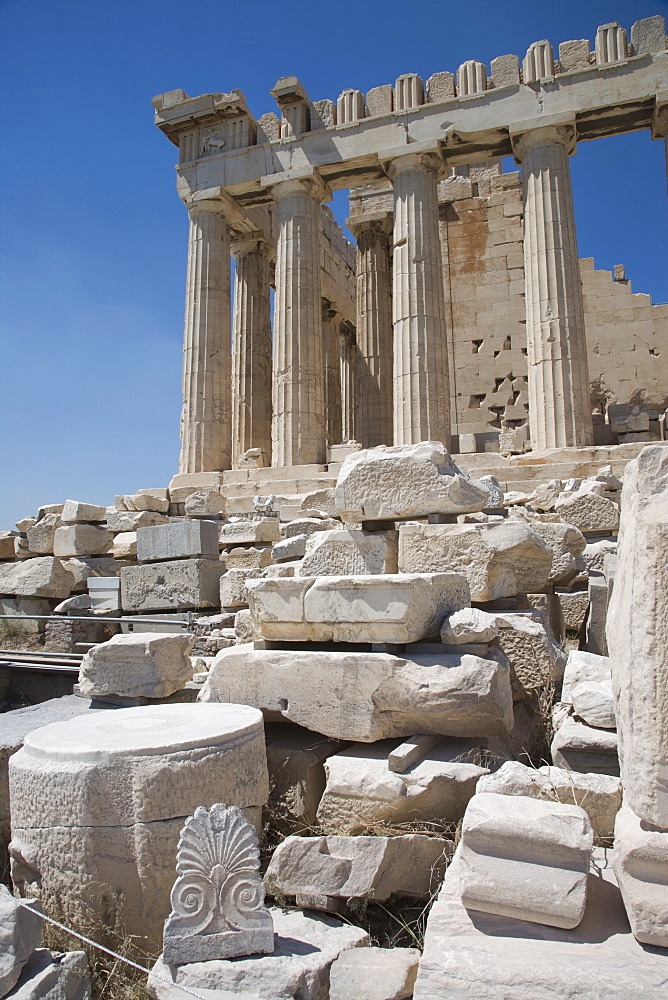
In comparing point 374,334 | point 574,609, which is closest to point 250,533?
point 574,609

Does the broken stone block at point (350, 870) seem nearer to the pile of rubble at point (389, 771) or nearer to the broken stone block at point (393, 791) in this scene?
the pile of rubble at point (389, 771)

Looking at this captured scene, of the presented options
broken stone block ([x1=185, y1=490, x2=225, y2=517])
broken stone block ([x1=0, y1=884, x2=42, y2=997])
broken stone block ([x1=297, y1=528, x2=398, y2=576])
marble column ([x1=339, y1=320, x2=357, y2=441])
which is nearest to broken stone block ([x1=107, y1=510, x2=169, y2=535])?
broken stone block ([x1=185, y1=490, x2=225, y2=517])

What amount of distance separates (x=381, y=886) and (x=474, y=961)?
2.92 feet

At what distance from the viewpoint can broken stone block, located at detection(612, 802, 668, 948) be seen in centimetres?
199

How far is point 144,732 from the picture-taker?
129 inches

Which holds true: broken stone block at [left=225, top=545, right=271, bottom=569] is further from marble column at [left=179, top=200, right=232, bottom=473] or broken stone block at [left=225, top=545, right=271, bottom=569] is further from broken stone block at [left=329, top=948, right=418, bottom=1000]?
broken stone block at [left=329, top=948, right=418, bottom=1000]

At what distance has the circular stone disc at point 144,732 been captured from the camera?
2973 mm

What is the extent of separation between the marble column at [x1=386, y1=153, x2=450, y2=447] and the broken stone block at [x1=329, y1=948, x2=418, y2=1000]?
10970 mm

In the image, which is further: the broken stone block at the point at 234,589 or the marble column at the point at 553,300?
the marble column at the point at 553,300

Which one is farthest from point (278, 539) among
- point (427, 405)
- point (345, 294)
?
point (345, 294)

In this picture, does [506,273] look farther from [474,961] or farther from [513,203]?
[474,961]

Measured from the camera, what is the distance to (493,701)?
3.52 m

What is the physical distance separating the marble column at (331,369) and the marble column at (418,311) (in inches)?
262

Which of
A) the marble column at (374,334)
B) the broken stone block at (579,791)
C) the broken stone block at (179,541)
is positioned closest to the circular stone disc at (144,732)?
the broken stone block at (579,791)
